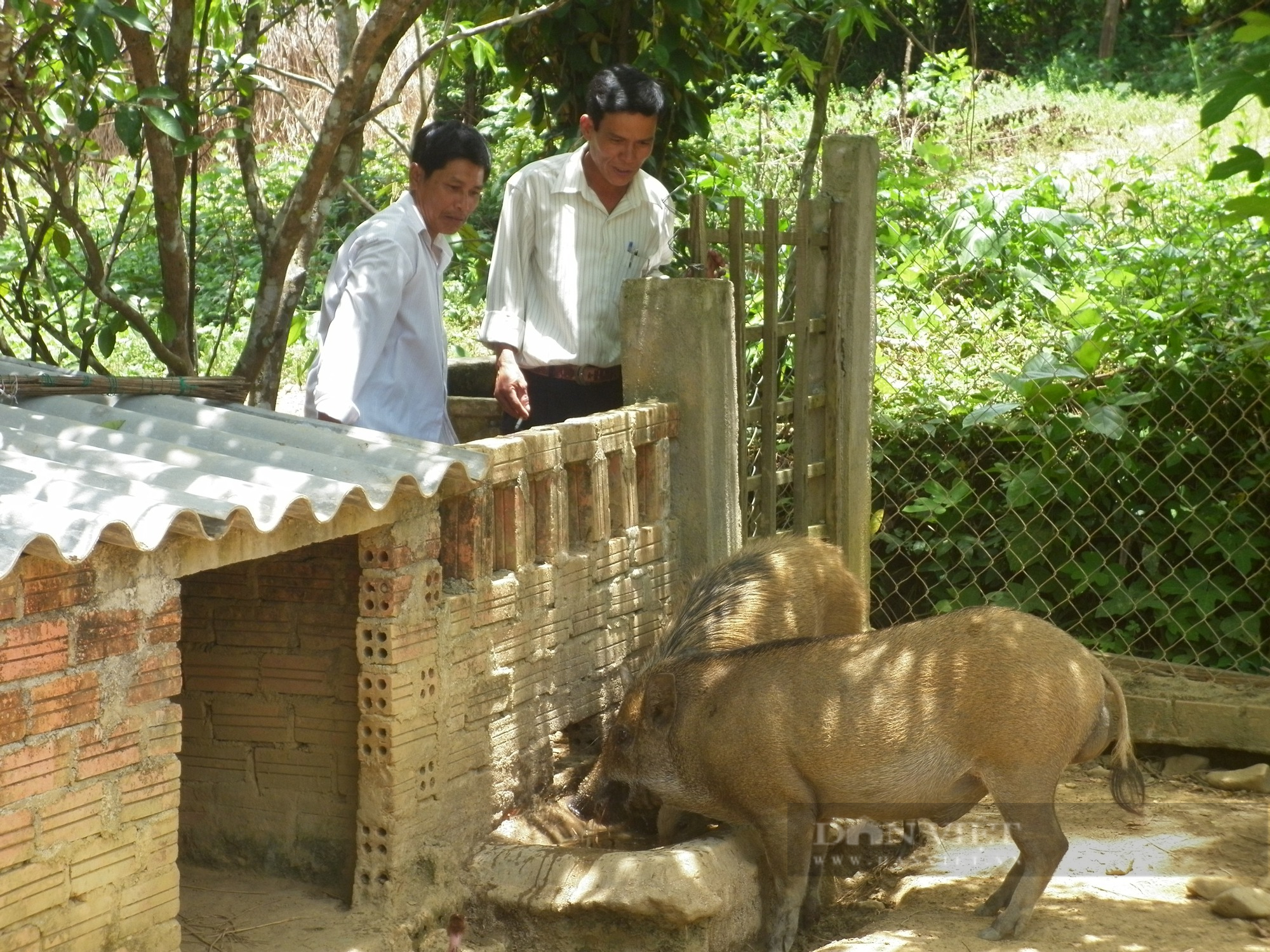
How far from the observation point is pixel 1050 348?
23.0 feet

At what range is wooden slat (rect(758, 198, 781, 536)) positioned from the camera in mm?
6148

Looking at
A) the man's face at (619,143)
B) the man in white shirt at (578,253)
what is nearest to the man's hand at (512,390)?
the man in white shirt at (578,253)

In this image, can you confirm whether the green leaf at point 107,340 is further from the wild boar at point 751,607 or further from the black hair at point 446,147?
the wild boar at point 751,607

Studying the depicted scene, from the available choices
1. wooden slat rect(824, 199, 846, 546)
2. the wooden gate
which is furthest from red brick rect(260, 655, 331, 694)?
wooden slat rect(824, 199, 846, 546)

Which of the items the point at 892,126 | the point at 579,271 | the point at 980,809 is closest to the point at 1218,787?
the point at 980,809

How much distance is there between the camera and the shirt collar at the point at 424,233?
4.87m

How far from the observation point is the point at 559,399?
589 centimetres

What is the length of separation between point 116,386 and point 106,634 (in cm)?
126

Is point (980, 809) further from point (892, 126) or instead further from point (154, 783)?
point (892, 126)

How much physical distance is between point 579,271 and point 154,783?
284 cm

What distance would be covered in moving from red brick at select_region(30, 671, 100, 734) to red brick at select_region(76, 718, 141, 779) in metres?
0.05

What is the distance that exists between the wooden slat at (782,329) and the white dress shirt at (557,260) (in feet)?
2.29

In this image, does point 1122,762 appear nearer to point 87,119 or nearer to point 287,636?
point 287,636

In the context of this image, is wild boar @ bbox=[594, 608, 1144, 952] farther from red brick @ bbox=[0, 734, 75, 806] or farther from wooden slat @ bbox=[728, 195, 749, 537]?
red brick @ bbox=[0, 734, 75, 806]
